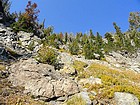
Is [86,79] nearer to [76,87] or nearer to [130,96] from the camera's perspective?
[76,87]

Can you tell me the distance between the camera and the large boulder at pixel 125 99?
1482 centimetres

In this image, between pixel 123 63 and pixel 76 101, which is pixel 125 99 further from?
pixel 123 63

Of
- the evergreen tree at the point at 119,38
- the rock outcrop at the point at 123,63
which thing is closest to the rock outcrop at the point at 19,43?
the rock outcrop at the point at 123,63

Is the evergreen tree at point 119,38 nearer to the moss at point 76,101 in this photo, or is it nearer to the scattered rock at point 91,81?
the scattered rock at point 91,81

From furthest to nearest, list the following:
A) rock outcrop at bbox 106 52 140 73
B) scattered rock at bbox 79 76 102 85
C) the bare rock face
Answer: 1. rock outcrop at bbox 106 52 140 73
2. scattered rock at bbox 79 76 102 85
3. the bare rock face

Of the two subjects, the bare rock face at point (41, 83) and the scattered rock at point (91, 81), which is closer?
the bare rock face at point (41, 83)

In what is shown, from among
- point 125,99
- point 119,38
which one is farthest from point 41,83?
point 119,38

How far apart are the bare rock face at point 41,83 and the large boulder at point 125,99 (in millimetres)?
2953

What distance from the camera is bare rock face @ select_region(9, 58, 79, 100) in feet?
50.5

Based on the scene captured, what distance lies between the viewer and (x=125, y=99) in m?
15.1

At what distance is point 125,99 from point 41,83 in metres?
6.12

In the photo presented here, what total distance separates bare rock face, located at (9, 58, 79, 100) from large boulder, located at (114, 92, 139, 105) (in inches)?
116

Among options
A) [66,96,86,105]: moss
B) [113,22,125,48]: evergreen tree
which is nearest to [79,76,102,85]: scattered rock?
[66,96,86,105]: moss

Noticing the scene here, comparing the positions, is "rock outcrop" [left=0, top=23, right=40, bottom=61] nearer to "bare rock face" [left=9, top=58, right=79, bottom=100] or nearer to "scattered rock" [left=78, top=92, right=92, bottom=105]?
"bare rock face" [left=9, top=58, right=79, bottom=100]
